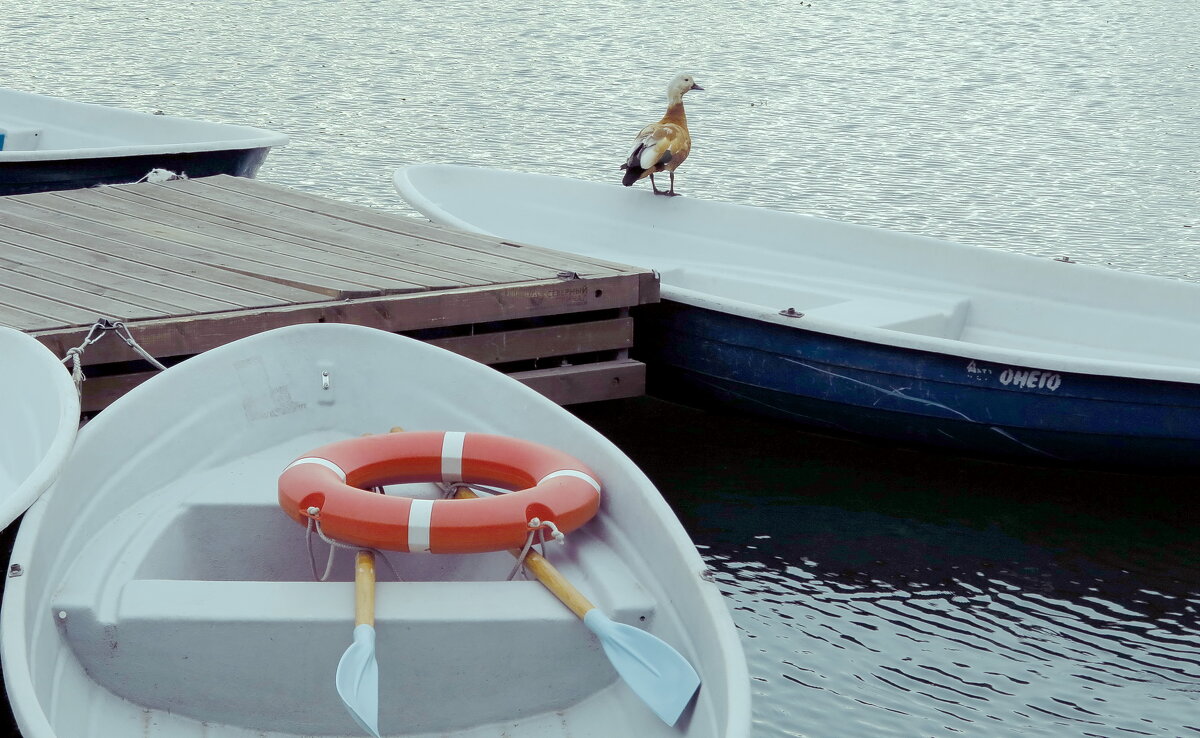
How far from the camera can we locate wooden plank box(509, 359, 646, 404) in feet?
13.9

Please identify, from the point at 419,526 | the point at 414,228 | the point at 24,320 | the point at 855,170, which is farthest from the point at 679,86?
the point at 855,170

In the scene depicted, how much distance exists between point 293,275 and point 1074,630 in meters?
2.60

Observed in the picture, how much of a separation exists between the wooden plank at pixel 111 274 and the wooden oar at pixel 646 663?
1896mm

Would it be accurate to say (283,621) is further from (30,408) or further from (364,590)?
(30,408)

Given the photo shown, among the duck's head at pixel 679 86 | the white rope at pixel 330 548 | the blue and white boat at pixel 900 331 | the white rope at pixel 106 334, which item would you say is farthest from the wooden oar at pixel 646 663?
the duck's head at pixel 679 86

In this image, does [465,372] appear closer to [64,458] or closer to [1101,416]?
[64,458]

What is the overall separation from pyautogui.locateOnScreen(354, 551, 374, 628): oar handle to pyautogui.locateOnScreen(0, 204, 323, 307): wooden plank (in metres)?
1.54

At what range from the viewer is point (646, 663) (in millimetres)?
2365

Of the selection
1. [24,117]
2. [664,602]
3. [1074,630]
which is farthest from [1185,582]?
[24,117]

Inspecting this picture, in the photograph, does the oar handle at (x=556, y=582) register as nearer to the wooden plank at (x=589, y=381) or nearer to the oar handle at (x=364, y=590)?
the oar handle at (x=364, y=590)

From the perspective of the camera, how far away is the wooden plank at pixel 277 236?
4246mm

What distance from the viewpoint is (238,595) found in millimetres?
2520

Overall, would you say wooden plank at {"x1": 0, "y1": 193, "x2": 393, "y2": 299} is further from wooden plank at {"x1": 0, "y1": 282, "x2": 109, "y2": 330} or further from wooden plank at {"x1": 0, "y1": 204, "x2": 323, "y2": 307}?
wooden plank at {"x1": 0, "y1": 282, "x2": 109, "y2": 330}

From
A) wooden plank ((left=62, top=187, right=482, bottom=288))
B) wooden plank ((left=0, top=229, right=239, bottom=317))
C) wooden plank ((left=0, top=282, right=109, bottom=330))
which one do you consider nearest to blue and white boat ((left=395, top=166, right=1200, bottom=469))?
wooden plank ((left=62, top=187, right=482, bottom=288))
